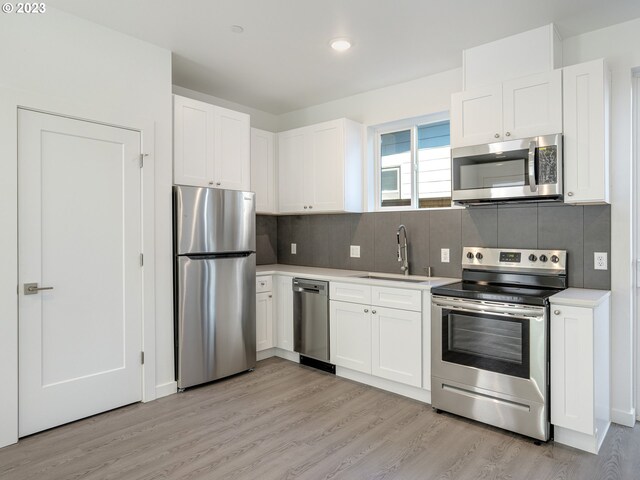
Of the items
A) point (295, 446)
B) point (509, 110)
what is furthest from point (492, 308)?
point (295, 446)

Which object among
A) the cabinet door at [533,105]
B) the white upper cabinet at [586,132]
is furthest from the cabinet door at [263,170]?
the white upper cabinet at [586,132]

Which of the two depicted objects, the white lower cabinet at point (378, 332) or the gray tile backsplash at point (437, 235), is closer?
the gray tile backsplash at point (437, 235)

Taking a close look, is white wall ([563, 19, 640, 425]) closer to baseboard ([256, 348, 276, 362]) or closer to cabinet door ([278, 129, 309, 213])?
cabinet door ([278, 129, 309, 213])

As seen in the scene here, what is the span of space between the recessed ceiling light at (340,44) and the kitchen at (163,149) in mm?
926

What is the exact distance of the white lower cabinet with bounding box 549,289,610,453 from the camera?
2.34m

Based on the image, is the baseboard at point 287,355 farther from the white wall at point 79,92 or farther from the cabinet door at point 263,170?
the cabinet door at point 263,170

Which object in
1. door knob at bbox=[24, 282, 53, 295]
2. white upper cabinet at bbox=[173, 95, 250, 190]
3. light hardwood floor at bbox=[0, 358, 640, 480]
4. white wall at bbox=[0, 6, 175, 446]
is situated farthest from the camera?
white upper cabinet at bbox=[173, 95, 250, 190]

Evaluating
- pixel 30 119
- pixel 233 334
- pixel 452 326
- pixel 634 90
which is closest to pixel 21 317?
pixel 30 119

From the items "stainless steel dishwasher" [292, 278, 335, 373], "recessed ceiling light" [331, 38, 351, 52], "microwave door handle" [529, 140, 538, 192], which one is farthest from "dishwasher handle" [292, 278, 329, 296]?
"recessed ceiling light" [331, 38, 351, 52]

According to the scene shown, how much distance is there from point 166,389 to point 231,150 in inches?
84.3

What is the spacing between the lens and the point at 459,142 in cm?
311

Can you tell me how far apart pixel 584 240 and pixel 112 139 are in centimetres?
348

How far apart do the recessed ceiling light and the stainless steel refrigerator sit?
1.46m

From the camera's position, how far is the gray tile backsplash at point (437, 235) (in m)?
2.88
